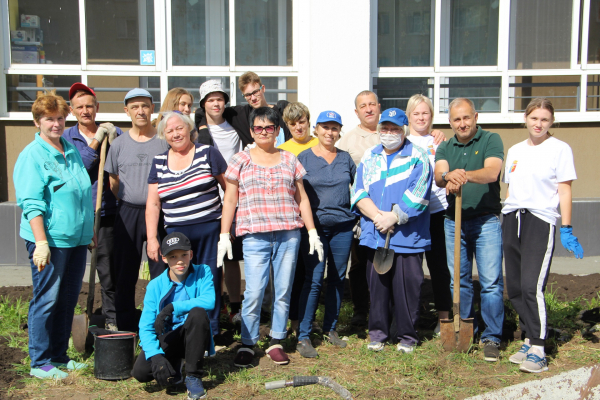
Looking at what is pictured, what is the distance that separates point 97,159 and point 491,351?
11.7 ft

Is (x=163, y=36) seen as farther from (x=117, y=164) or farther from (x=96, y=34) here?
(x=117, y=164)

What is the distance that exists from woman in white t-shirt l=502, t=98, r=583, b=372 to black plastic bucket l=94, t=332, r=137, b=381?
9.41ft

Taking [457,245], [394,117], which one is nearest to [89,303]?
[394,117]

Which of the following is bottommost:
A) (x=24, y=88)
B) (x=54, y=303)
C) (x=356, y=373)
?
(x=356, y=373)

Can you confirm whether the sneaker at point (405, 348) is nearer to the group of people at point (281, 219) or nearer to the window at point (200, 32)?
the group of people at point (281, 219)

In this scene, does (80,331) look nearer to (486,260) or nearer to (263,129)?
(263,129)

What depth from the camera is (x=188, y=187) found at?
423cm

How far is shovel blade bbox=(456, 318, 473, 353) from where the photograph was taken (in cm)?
436

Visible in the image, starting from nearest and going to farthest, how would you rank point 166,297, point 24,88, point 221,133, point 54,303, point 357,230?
point 166,297, point 54,303, point 357,230, point 221,133, point 24,88

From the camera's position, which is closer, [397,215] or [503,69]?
[397,215]

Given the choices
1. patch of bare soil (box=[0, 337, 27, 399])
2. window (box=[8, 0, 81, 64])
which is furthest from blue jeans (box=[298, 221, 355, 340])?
window (box=[8, 0, 81, 64])

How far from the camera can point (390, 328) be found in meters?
4.79

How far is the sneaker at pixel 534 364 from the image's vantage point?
4090 millimetres

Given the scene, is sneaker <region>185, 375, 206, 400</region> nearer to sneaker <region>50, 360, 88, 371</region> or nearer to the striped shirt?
sneaker <region>50, 360, 88, 371</region>
